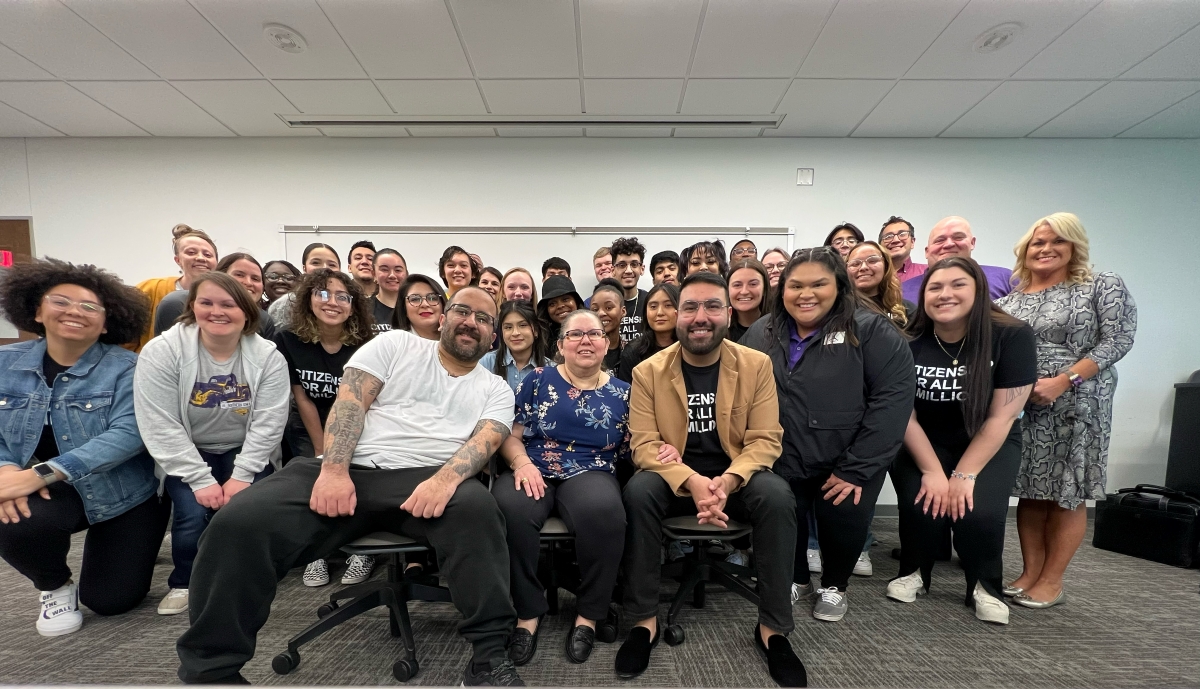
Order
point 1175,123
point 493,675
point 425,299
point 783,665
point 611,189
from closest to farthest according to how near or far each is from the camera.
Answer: point 493,675
point 783,665
point 425,299
point 1175,123
point 611,189

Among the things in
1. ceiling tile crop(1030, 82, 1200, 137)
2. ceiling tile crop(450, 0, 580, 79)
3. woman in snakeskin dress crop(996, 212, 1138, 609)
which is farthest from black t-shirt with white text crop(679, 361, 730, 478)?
ceiling tile crop(1030, 82, 1200, 137)

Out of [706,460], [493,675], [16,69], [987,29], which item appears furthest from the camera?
[16,69]

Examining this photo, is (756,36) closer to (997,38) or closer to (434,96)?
(997,38)

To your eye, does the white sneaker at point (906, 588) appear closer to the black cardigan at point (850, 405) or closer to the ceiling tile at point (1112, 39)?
the black cardigan at point (850, 405)

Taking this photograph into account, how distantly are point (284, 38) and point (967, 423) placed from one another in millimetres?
4611

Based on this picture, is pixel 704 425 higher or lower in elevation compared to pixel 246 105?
lower

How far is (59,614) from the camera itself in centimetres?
182

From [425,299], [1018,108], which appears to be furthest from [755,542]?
[1018,108]

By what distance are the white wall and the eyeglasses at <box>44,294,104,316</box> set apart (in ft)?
8.40

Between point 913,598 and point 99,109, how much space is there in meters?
6.97

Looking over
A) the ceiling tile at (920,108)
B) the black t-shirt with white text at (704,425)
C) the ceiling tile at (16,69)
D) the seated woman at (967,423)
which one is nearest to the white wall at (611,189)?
the ceiling tile at (920,108)

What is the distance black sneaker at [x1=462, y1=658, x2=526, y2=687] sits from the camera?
4.65 ft

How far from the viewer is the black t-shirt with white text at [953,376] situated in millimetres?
1933

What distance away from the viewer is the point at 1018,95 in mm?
3439
